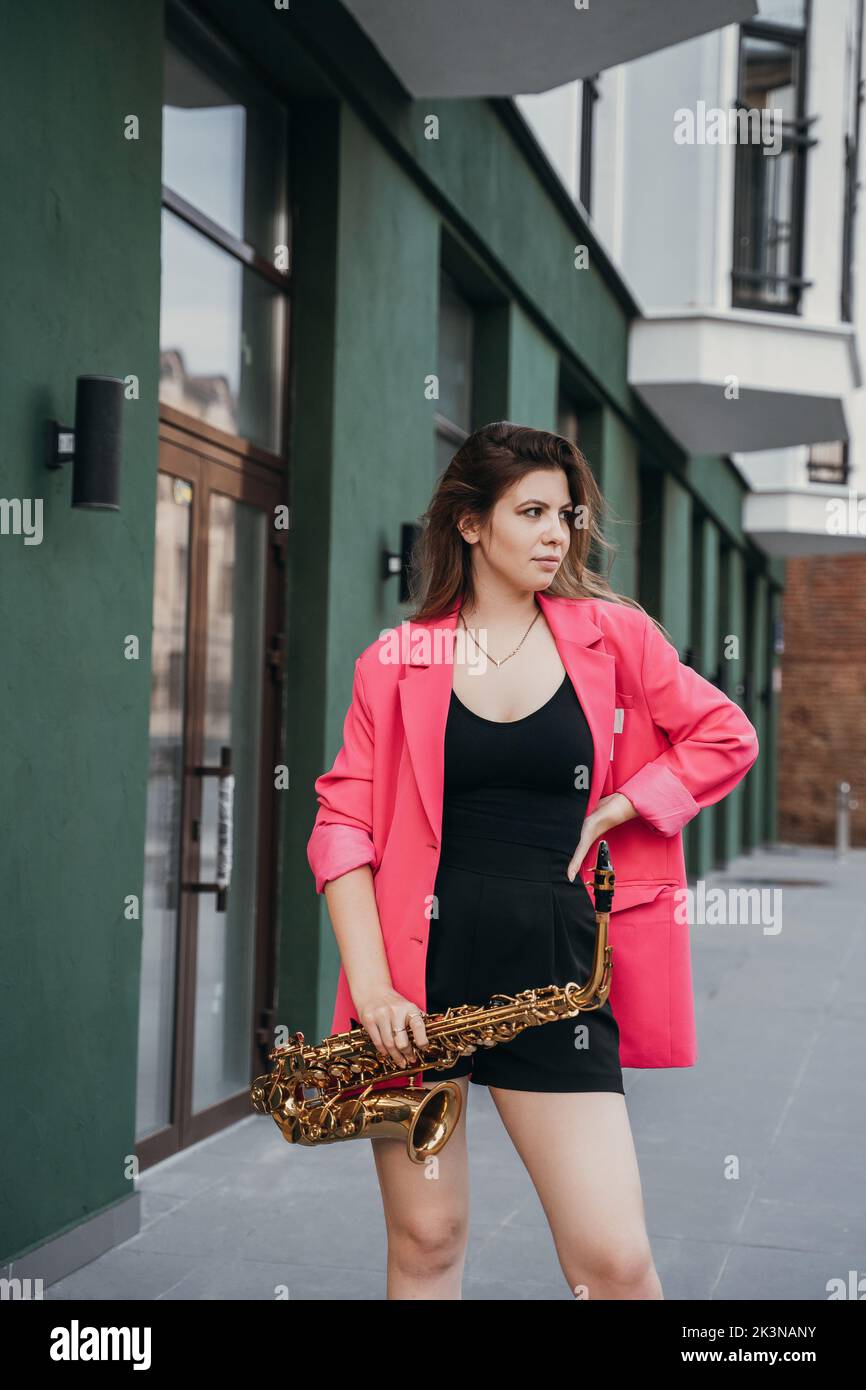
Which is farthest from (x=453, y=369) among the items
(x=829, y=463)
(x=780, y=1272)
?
(x=829, y=463)

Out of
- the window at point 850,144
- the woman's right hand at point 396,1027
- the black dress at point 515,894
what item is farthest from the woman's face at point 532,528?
the window at point 850,144

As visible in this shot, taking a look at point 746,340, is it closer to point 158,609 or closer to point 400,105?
point 400,105

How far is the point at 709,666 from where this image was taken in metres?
18.0

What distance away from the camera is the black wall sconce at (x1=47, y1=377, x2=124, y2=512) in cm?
412

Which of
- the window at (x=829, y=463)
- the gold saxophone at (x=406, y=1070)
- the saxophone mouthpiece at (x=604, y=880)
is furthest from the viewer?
the window at (x=829, y=463)

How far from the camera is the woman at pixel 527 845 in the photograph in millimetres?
2643

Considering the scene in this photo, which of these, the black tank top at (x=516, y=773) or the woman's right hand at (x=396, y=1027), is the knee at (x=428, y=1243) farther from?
the black tank top at (x=516, y=773)

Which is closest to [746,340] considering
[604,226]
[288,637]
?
[604,226]

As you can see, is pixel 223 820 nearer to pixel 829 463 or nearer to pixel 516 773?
pixel 516 773

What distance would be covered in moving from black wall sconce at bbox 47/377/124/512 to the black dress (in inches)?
71.2

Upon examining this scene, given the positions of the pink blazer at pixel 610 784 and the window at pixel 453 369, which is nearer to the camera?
the pink blazer at pixel 610 784

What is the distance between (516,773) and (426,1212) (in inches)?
31.7

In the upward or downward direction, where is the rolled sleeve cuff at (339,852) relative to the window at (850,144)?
downward

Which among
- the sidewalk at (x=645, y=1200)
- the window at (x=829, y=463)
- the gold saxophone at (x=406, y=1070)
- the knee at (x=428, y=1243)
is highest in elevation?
the window at (x=829, y=463)
